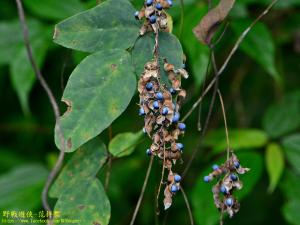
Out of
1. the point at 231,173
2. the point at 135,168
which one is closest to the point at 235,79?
the point at 135,168

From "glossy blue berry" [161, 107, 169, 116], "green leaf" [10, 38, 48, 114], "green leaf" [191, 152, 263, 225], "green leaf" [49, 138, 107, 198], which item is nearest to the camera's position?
"glossy blue berry" [161, 107, 169, 116]

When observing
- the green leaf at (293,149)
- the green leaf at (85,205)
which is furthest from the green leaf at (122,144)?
the green leaf at (293,149)

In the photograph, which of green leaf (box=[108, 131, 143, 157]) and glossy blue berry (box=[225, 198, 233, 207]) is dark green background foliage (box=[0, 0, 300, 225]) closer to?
green leaf (box=[108, 131, 143, 157])

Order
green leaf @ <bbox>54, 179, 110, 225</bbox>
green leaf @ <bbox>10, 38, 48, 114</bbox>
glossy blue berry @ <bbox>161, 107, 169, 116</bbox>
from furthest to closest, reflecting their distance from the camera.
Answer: green leaf @ <bbox>10, 38, 48, 114</bbox>
green leaf @ <bbox>54, 179, 110, 225</bbox>
glossy blue berry @ <bbox>161, 107, 169, 116</bbox>

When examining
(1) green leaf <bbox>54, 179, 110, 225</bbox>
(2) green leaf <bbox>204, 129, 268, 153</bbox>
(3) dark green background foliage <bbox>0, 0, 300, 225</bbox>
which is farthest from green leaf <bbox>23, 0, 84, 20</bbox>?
(1) green leaf <bbox>54, 179, 110, 225</bbox>

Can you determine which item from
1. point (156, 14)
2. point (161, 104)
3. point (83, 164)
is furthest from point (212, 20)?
point (83, 164)
